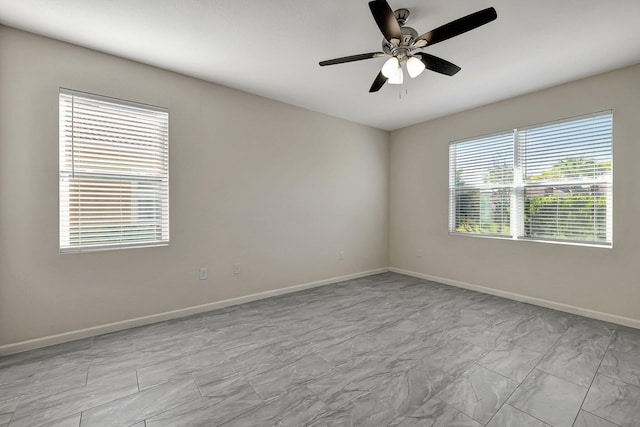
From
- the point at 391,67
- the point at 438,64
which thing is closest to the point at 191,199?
the point at 391,67

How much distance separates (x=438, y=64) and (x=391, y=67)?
0.37 meters

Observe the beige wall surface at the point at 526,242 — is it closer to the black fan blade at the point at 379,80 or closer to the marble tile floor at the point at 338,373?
the marble tile floor at the point at 338,373

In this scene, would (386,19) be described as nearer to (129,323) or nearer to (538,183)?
(538,183)

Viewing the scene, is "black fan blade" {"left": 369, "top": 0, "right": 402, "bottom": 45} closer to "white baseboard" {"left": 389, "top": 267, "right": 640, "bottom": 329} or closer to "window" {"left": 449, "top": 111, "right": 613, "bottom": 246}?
"window" {"left": 449, "top": 111, "right": 613, "bottom": 246}

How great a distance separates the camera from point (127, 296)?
114 inches

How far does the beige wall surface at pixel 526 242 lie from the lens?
2992 millimetres

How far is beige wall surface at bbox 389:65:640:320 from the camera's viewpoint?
2.99 meters

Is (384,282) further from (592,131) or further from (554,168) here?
(592,131)

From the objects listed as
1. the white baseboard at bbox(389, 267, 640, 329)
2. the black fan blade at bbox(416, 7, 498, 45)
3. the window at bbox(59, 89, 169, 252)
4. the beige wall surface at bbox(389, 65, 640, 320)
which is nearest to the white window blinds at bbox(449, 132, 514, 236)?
the beige wall surface at bbox(389, 65, 640, 320)

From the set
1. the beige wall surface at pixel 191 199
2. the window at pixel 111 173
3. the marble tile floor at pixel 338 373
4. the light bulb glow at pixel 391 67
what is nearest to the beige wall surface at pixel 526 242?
the marble tile floor at pixel 338 373

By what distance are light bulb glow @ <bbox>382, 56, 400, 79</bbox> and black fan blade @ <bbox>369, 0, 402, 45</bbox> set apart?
140 millimetres

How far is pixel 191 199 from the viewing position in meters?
3.28

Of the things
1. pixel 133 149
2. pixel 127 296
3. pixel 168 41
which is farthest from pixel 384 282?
pixel 168 41

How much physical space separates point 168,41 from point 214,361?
9.23ft
